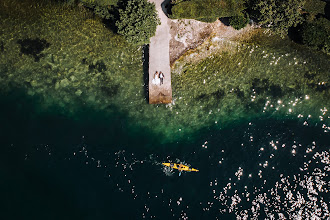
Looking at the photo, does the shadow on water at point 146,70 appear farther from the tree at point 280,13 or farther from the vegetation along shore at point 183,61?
the tree at point 280,13

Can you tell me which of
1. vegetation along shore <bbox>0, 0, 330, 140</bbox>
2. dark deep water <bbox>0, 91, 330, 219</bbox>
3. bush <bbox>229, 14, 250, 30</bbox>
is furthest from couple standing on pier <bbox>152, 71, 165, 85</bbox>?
bush <bbox>229, 14, 250, 30</bbox>

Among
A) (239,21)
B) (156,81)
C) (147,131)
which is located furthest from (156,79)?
(239,21)

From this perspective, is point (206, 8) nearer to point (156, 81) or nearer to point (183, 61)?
point (183, 61)

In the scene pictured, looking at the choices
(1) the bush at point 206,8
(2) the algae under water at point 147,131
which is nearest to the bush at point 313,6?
(2) the algae under water at point 147,131

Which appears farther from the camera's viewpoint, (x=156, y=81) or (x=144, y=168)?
(x=144, y=168)

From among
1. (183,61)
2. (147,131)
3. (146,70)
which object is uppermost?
(183,61)

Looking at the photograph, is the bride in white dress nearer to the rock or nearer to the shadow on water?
the shadow on water

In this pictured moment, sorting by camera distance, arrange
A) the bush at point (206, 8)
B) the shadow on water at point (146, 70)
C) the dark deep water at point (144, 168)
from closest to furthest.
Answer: the bush at point (206, 8), the dark deep water at point (144, 168), the shadow on water at point (146, 70)
